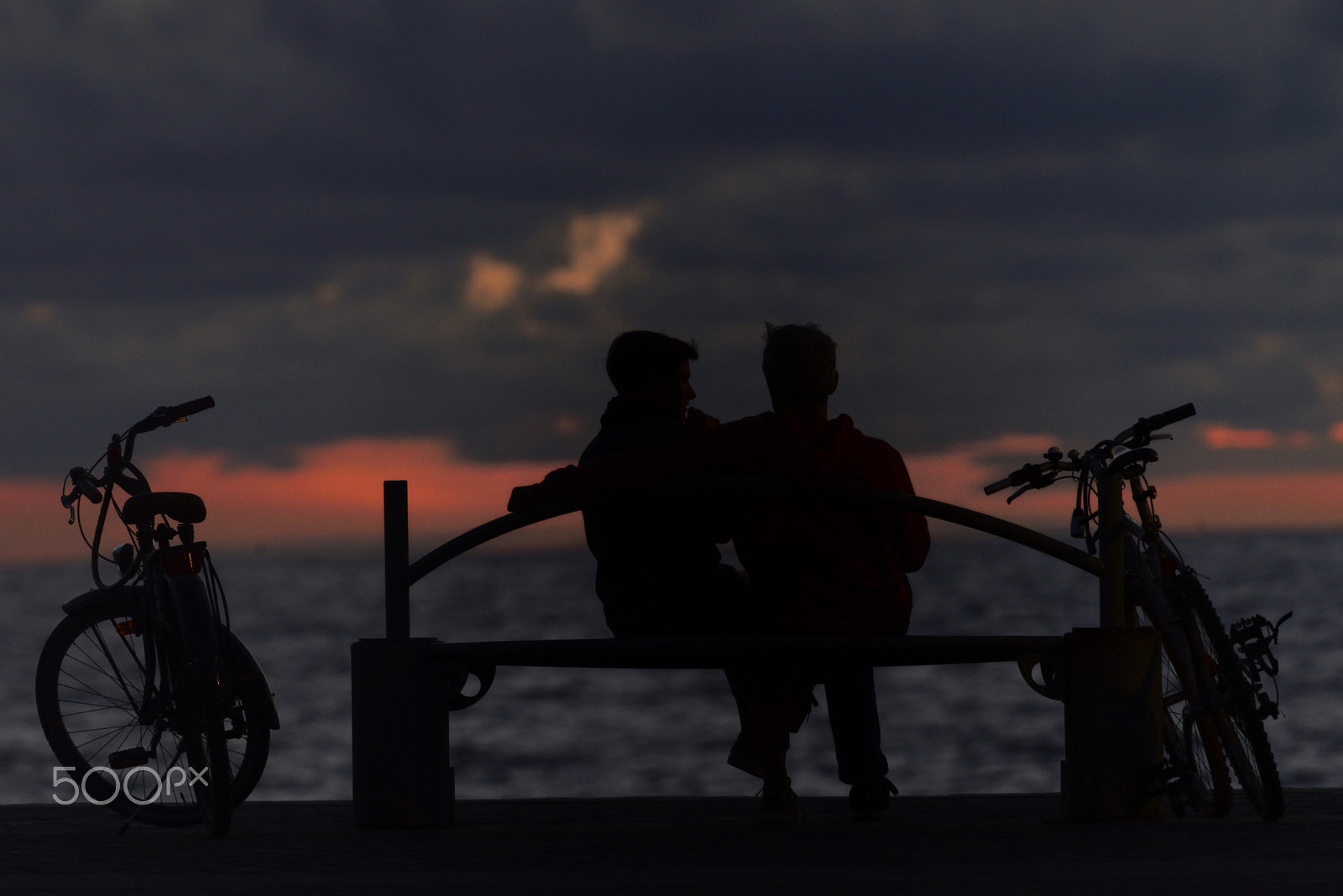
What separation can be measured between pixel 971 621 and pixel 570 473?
3035 inches

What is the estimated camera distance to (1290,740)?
40.2 metres

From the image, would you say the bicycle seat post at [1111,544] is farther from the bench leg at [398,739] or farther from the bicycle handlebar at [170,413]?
the bicycle handlebar at [170,413]

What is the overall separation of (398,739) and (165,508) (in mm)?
1282

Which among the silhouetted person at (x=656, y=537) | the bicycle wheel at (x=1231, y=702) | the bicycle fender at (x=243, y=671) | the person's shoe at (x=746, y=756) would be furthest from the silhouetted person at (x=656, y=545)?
the bicycle wheel at (x=1231, y=702)

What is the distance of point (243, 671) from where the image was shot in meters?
7.00

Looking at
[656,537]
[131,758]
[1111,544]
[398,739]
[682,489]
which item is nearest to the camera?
[682,489]

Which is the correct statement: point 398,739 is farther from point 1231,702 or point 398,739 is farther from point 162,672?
point 1231,702

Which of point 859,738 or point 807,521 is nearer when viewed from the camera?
point 807,521

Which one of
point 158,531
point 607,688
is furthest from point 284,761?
point 158,531

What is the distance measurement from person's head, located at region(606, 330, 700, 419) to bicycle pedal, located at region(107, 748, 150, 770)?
85.2 inches

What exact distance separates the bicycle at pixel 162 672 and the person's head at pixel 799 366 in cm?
207

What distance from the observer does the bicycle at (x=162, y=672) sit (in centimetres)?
669

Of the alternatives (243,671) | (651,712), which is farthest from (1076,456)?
(651,712)

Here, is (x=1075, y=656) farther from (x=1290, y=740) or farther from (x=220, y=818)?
(x=1290, y=740)
